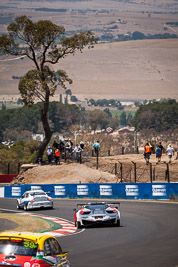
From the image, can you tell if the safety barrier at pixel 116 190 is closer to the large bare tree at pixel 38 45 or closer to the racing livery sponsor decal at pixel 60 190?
the racing livery sponsor decal at pixel 60 190

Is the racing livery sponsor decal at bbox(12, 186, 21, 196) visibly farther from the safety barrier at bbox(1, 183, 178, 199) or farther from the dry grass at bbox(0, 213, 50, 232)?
the dry grass at bbox(0, 213, 50, 232)

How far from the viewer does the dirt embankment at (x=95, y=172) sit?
4991cm

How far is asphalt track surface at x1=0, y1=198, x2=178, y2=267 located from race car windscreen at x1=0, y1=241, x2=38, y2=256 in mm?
3365

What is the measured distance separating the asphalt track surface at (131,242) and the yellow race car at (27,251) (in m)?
2.96

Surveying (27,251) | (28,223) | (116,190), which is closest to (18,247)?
(27,251)

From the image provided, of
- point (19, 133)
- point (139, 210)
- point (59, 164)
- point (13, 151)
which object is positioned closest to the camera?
point (139, 210)

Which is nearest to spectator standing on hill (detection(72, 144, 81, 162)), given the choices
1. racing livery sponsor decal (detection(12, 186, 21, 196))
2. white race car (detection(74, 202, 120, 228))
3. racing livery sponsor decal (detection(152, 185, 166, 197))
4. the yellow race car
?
racing livery sponsor decal (detection(12, 186, 21, 196))

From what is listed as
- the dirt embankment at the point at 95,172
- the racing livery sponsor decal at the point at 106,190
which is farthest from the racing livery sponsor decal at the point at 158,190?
the dirt embankment at the point at 95,172

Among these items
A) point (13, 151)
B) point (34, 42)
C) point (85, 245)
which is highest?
point (34, 42)

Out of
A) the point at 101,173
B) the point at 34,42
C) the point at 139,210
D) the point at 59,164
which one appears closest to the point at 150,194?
the point at 139,210

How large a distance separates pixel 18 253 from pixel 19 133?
178 m

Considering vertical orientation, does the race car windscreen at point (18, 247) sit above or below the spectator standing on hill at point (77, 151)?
below

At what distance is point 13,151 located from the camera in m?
98.2

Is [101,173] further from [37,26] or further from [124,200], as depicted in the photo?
[37,26]
